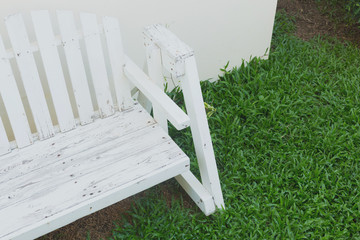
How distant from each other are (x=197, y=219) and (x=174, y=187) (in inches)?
10.1

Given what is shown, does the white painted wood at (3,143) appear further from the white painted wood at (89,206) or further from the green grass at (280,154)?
the green grass at (280,154)

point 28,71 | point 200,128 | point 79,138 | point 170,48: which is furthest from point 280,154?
point 28,71

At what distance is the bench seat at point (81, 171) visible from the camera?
2010 mm

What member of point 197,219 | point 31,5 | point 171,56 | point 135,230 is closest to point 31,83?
point 31,5

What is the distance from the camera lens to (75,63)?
2293 mm

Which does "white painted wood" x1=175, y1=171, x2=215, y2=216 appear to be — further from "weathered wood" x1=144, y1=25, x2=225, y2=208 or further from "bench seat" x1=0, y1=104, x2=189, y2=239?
"bench seat" x1=0, y1=104, x2=189, y2=239

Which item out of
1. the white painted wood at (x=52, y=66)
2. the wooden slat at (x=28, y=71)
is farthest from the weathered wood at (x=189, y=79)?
the wooden slat at (x=28, y=71)

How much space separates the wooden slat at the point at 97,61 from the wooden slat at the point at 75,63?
0.16 ft

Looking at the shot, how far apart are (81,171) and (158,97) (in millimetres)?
496

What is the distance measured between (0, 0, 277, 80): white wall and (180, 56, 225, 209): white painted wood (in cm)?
68

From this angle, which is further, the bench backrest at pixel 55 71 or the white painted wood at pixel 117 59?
the white painted wood at pixel 117 59

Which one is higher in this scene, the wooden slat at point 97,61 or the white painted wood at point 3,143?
the wooden slat at point 97,61

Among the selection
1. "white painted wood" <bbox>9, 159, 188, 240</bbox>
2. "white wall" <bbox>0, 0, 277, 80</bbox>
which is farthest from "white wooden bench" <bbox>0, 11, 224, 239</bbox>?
"white wall" <bbox>0, 0, 277, 80</bbox>

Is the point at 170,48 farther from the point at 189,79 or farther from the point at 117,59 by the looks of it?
the point at 117,59
